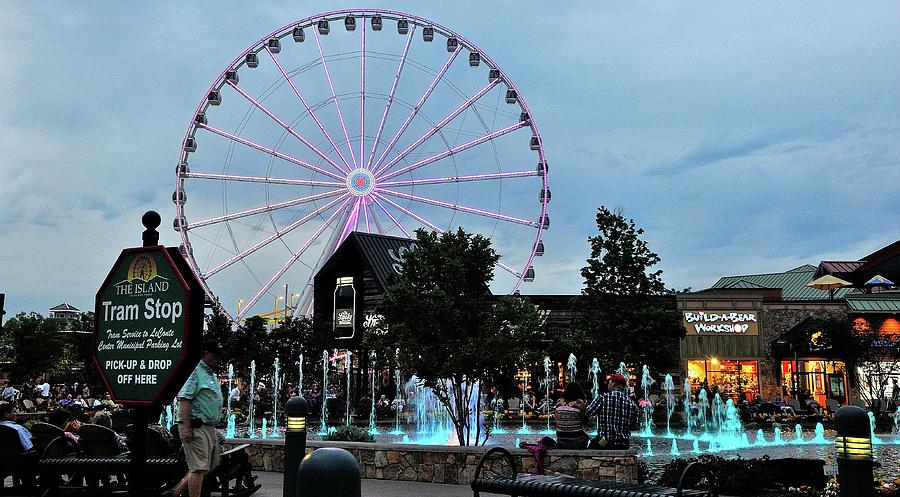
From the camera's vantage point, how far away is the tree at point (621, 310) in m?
31.8

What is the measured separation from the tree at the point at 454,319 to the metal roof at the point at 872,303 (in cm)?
3638

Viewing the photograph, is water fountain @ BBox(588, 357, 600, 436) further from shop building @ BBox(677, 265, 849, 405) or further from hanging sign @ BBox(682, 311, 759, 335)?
hanging sign @ BBox(682, 311, 759, 335)

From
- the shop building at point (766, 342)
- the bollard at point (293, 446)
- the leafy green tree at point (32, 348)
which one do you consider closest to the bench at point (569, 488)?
the bollard at point (293, 446)

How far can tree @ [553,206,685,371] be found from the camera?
3180 centimetres

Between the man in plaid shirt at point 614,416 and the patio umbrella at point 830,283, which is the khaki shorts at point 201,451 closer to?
the man in plaid shirt at point 614,416

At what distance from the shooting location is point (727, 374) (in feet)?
148

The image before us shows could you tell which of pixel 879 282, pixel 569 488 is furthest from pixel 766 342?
pixel 569 488

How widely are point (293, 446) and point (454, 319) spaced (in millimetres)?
7185

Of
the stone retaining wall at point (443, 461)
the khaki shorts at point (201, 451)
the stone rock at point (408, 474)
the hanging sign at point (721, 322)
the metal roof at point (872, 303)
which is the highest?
the metal roof at point (872, 303)

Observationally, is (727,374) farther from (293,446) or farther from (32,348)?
(32,348)

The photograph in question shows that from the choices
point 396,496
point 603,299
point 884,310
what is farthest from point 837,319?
point 396,496

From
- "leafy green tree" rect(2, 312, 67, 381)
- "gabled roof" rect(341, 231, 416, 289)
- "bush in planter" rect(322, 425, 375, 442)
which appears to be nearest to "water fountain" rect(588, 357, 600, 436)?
"gabled roof" rect(341, 231, 416, 289)

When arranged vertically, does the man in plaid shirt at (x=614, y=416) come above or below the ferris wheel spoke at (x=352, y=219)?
below

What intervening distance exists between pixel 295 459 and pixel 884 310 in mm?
44812
